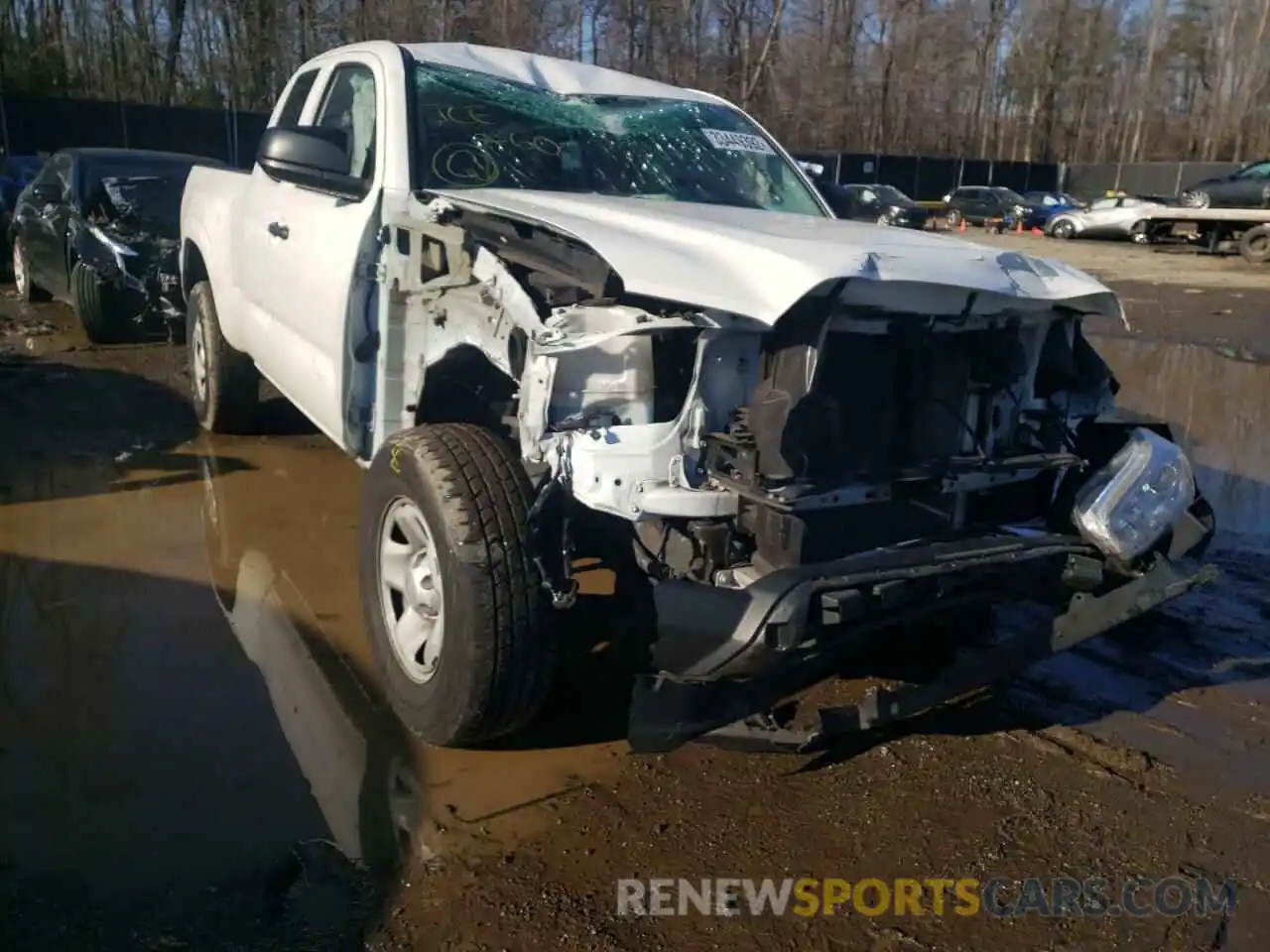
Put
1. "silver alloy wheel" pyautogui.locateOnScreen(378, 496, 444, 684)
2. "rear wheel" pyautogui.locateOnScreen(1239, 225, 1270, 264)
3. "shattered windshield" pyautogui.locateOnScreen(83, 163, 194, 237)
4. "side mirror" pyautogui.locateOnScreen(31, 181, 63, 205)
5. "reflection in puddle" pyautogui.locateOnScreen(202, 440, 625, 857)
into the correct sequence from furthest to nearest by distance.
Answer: "rear wheel" pyautogui.locateOnScreen(1239, 225, 1270, 264) < "side mirror" pyautogui.locateOnScreen(31, 181, 63, 205) < "shattered windshield" pyautogui.locateOnScreen(83, 163, 194, 237) < "silver alloy wheel" pyautogui.locateOnScreen(378, 496, 444, 684) < "reflection in puddle" pyautogui.locateOnScreen(202, 440, 625, 857)

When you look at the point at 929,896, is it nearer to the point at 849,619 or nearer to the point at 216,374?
the point at 849,619

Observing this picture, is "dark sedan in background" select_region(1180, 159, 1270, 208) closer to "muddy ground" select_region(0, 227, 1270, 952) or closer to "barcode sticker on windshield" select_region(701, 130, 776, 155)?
"muddy ground" select_region(0, 227, 1270, 952)

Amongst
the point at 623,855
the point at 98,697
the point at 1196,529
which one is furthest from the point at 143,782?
the point at 1196,529

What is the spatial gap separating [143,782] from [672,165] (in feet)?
9.65

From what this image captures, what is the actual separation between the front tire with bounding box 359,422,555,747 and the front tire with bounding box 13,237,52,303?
31.0 ft

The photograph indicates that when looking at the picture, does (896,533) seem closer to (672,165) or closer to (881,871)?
(881,871)

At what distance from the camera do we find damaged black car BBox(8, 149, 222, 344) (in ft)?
30.1

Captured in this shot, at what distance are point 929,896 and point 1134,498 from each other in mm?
1276

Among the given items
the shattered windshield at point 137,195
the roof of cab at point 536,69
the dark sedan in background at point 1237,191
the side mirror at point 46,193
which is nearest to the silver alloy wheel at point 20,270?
the side mirror at point 46,193

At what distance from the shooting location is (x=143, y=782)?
3.21 metres

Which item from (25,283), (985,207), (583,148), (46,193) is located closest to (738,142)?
(583,148)

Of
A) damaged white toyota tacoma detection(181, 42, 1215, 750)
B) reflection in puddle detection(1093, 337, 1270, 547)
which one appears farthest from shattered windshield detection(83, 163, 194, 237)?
reflection in puddle detection(1093, 337, 1270, 547)

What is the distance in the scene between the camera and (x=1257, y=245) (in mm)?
21891

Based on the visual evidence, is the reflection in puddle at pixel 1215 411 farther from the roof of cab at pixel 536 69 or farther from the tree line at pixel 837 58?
the tree line at pixel 837 58
